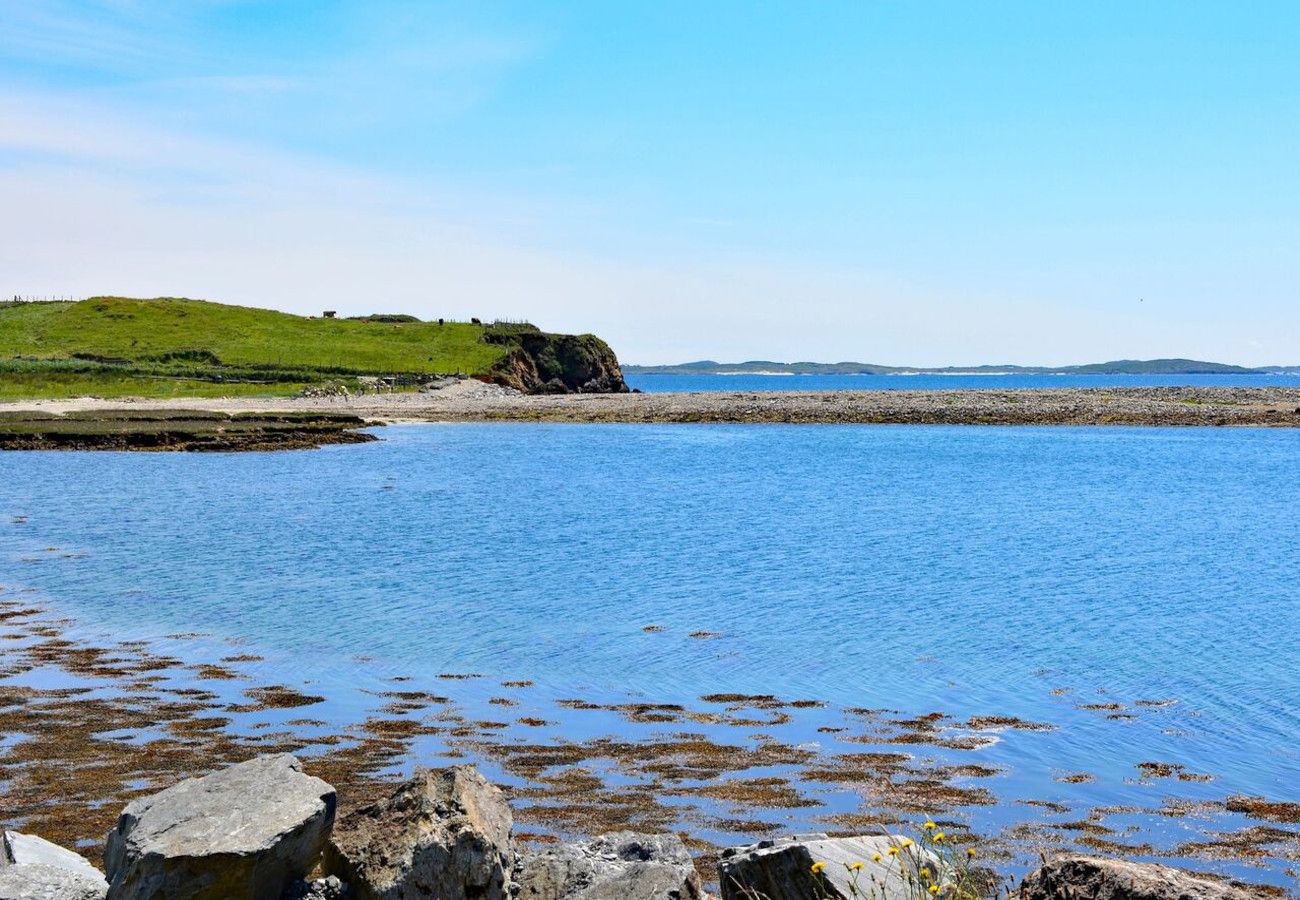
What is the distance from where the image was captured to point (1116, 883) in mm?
7070

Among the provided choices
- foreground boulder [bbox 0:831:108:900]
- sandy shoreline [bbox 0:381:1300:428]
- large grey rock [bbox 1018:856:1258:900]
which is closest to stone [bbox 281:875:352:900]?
foreground boulder [bbox 0:831:108:900]

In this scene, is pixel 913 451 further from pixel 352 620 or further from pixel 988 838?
pixel 988 838

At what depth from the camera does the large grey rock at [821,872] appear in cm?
770

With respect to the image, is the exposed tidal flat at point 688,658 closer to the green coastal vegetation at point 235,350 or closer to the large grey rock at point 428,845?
the large grey rock at point 428,845

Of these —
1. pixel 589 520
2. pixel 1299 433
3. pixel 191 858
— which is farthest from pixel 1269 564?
pixel 1299 433

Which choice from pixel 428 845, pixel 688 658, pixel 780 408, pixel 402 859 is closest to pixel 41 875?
pixel 402 859

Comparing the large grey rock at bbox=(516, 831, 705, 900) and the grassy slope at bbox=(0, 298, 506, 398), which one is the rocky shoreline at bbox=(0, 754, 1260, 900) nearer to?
the large grey rock at bbox=(516, 831, 705, 900)

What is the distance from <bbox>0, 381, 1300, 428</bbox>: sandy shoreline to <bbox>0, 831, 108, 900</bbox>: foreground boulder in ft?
261

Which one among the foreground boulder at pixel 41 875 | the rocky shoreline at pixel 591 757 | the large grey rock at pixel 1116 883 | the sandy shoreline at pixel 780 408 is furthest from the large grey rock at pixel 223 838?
the sandy shoreline at pixel 780 408

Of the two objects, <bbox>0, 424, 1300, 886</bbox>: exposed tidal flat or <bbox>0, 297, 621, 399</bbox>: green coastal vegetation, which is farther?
<bbox>0, 297, 621, 399</bbox>: green coastal vegetation

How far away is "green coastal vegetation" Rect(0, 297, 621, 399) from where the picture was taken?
104 m

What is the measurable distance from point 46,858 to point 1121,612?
847 inches

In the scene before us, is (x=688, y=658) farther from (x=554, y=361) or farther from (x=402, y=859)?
(x=554, y=361)

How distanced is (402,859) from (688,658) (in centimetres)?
1244
